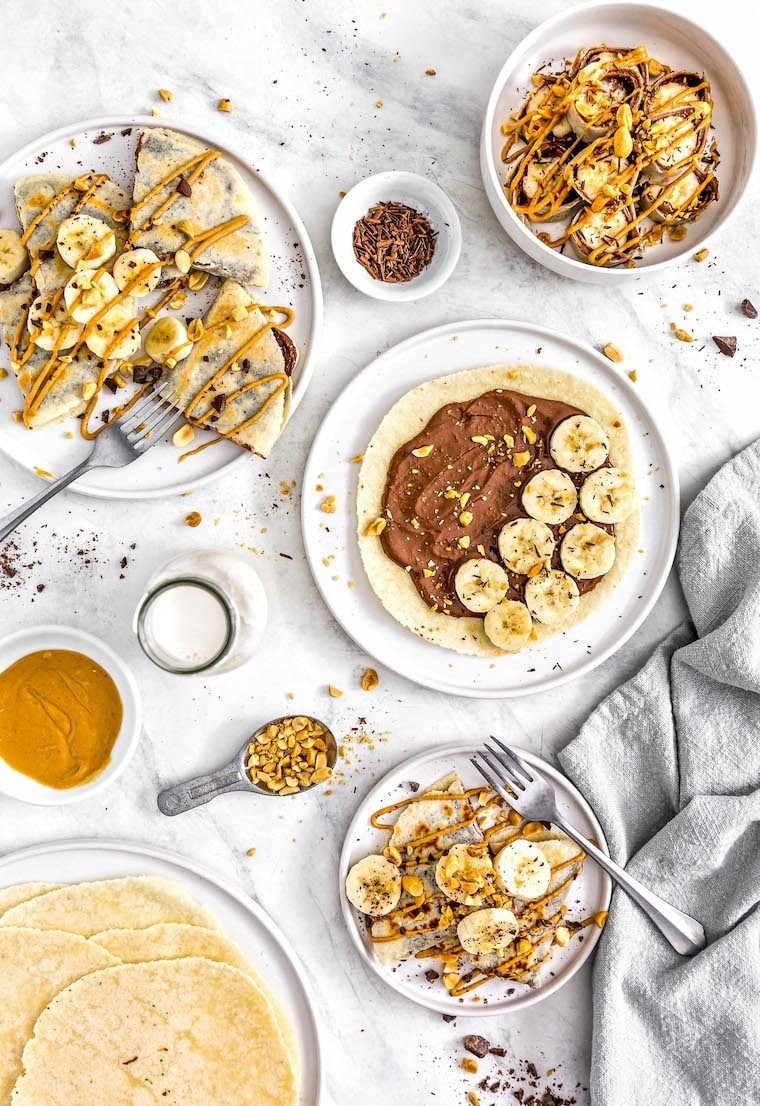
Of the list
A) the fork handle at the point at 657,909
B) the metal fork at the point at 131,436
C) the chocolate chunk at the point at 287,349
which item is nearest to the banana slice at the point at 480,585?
the fork handle at the point at 657,909

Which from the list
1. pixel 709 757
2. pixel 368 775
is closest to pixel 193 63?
pixel 368 775

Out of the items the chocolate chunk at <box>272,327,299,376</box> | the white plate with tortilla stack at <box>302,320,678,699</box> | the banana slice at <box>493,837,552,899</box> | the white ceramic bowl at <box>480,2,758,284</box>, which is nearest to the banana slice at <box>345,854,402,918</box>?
the banana slice at <box>493,837,552,899</box>

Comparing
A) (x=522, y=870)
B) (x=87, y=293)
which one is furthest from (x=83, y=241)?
(x=522, y=870)

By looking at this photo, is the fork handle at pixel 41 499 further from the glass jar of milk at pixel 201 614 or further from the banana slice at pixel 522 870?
the banana slice at pixel 522 870

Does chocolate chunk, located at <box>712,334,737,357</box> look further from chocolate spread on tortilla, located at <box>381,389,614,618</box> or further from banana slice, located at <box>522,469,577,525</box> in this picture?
banana slice, located at <box>522,469,577,525</box>

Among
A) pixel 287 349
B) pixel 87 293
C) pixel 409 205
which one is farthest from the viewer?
pixel 409 205

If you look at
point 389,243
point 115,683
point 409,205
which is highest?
point 409,205

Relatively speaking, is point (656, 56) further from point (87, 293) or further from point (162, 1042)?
point (162, 1042)
